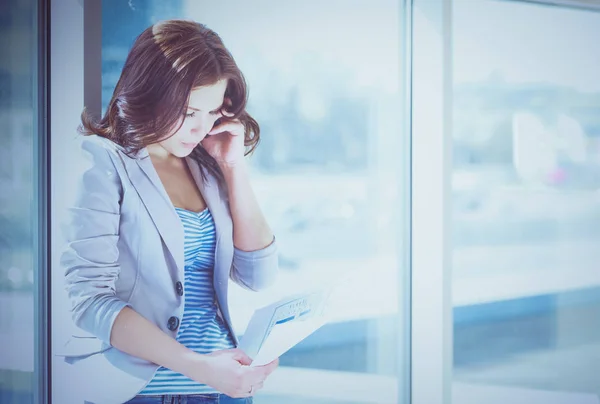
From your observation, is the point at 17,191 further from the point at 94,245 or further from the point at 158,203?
the point at 158,203

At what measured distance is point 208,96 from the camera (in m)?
2.38

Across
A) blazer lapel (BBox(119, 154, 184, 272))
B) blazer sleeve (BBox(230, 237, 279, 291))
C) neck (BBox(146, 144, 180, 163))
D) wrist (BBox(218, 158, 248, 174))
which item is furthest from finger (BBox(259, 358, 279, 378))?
neck (BBox(146, 144, 180, 163))

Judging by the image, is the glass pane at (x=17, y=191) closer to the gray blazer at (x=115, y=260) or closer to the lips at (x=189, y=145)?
the gray blazer at (x=115, y=260)

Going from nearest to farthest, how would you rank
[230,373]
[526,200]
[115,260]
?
[115,260] → [230,373] → [526,200]

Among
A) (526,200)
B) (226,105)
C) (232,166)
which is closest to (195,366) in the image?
(232,166)

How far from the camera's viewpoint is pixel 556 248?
2.86 metres

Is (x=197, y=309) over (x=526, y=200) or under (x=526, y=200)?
under

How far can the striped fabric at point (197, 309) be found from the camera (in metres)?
2.37

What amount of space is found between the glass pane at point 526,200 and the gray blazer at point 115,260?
1382 mm

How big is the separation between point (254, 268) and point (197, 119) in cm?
68

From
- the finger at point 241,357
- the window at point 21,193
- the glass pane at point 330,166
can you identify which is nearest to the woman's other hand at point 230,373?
the finger at point 241,357

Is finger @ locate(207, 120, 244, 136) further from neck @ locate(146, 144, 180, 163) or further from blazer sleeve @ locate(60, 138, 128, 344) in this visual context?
blazer sleeve @ locate(60, 138, 128, 344)

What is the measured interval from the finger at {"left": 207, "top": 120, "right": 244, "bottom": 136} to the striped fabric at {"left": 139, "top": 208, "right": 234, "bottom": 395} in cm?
34

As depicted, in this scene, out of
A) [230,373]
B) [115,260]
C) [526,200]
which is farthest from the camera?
[526,200]
